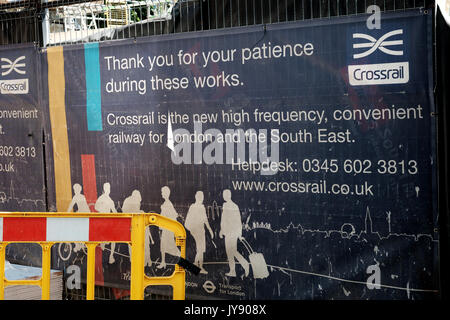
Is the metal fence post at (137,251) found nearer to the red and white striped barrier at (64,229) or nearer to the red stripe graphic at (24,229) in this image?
the red and white striped barrier at (64,229)

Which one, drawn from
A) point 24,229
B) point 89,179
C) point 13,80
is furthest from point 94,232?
point 13,80

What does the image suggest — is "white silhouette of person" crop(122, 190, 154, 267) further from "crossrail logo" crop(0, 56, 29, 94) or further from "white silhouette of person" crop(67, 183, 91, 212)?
"crossrail logo" crop(0, 56, 29, 94)

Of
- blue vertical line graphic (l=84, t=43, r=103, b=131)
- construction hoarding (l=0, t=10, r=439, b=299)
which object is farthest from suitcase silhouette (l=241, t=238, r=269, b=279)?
blue vertical line graphic (l=84, t=43, r=103, b=131)

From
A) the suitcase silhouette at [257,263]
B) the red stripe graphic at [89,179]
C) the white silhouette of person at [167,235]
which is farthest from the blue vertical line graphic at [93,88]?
the suitcase silhouette at [257,263]

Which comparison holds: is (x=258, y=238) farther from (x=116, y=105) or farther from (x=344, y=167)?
(x=116, y=105)

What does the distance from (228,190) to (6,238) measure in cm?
192

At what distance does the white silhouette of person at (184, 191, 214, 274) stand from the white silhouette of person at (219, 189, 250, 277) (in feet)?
0.59

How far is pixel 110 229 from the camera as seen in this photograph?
215 inches

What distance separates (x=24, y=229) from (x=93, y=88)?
2080 millimetres

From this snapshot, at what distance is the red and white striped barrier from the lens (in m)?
5.47

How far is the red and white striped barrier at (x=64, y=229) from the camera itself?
5.47 meters

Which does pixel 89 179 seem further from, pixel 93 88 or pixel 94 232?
pixel 94 232
